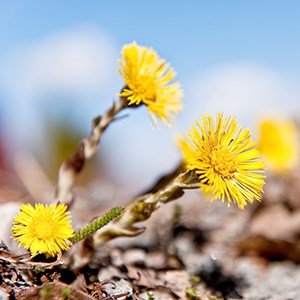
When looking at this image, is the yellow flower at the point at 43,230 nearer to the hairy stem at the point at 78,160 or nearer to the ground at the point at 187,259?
the ground at the point at 187,259

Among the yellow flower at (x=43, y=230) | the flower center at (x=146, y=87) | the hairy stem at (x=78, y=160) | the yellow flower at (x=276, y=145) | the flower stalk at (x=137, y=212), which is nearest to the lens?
the yellow flower at (x=43, y=230)

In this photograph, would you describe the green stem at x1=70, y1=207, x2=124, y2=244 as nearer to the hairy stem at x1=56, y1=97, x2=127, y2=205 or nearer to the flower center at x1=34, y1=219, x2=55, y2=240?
the flower center at x1=34, y1=219, x2=55, y2=240

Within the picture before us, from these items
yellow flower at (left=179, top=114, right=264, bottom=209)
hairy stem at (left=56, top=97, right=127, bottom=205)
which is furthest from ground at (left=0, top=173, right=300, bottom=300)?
yellow flower at (left=179, top=114, right=264, bottom=209)

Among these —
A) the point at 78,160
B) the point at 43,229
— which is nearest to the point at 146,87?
the point at 78,160

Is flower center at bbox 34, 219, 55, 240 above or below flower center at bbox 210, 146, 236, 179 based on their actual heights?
above

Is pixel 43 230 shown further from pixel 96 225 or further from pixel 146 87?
pixel 146 87

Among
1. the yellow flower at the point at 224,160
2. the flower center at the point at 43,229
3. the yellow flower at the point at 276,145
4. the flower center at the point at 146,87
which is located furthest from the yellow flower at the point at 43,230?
the yellow flower at the point at 276,145
